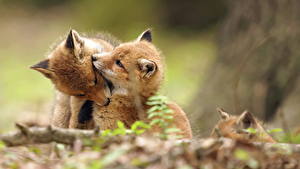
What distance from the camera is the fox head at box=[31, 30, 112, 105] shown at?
7.15 m

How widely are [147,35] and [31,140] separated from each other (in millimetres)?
3718

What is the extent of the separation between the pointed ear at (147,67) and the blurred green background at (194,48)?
926mm

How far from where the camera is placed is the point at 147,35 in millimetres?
8203

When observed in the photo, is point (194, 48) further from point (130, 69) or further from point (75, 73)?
point (75, 73)

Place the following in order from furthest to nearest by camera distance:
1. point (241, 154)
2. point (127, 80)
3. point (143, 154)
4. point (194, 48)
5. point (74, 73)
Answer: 1. point (194, 48)
2. point (127, 80)
3. point (74, 73)
4. point (143, 154)
5. point (241, 154)

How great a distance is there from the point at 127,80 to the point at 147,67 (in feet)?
1.30

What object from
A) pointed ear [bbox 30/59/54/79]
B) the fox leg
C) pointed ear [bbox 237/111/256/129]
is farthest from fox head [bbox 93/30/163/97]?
pointed ear [bbox 237/111/256/129]

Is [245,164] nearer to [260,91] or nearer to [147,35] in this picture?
[147,35]

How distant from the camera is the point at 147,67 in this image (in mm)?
7312

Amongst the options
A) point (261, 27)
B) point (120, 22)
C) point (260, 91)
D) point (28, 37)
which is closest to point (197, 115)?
point (260, 91)

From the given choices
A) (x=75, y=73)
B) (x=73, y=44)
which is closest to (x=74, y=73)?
(x=75, y=73)

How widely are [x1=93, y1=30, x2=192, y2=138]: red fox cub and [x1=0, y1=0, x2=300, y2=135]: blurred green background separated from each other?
84cm

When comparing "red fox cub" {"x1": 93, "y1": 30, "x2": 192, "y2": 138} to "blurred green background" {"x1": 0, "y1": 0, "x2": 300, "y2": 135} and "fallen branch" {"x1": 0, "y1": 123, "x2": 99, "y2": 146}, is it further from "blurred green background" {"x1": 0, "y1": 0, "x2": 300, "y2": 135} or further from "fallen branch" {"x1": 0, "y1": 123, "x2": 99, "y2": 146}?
"fallen branch" {"x1": 0, "y1": 123, "x2": 99, "y2": 146}

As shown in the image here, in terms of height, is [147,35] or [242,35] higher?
[242,35]
